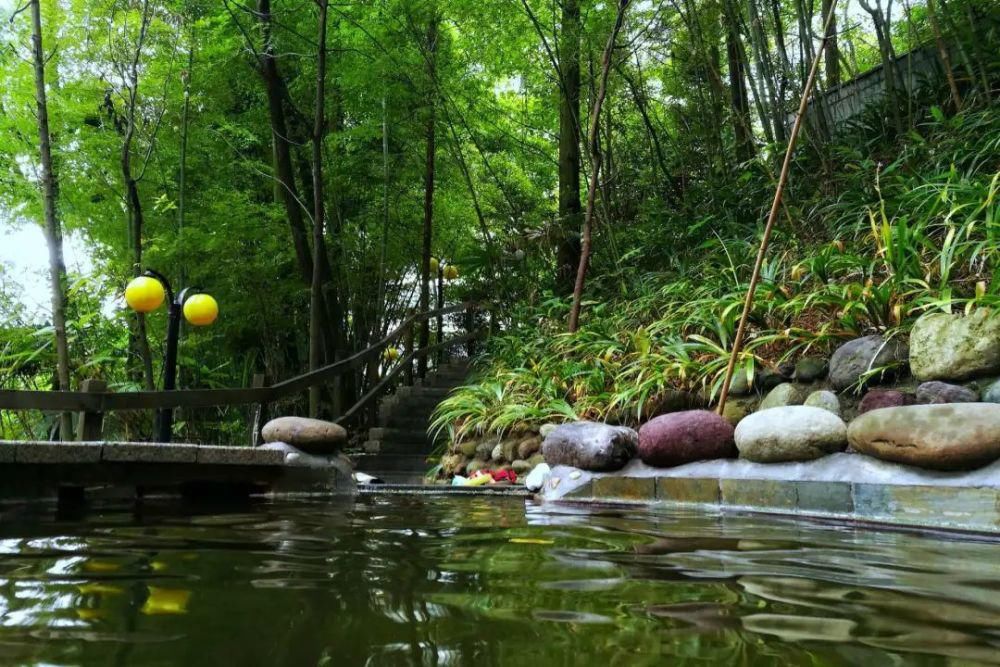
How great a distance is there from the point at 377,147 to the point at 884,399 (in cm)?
711

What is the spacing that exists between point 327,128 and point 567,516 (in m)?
7.83

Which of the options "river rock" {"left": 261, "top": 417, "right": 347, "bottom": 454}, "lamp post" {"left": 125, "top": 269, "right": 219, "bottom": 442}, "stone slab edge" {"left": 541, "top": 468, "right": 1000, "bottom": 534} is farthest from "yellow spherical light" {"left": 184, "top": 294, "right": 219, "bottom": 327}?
"stone slab edge" {"left": 541, "top": 468, "right": 1000, "bottom": 534}

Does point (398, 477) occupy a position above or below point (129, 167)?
below

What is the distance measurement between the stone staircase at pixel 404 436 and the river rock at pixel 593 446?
2.42 meters

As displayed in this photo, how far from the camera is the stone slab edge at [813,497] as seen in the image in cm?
264

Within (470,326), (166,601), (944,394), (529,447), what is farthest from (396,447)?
(166,601)

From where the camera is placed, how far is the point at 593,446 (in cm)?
409

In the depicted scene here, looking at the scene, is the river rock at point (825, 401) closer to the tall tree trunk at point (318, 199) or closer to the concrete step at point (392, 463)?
the concrete step at point (392, 463)

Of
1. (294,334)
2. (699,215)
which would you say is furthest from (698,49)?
(294,334)

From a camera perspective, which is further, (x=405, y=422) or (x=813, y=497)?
(x=405, y=422)

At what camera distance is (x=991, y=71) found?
5.81 meters

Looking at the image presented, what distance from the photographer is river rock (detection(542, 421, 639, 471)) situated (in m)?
4.06

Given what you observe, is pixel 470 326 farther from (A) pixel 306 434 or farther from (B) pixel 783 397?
(B) pixel 783 397

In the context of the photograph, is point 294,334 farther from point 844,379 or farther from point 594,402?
point 844,379
